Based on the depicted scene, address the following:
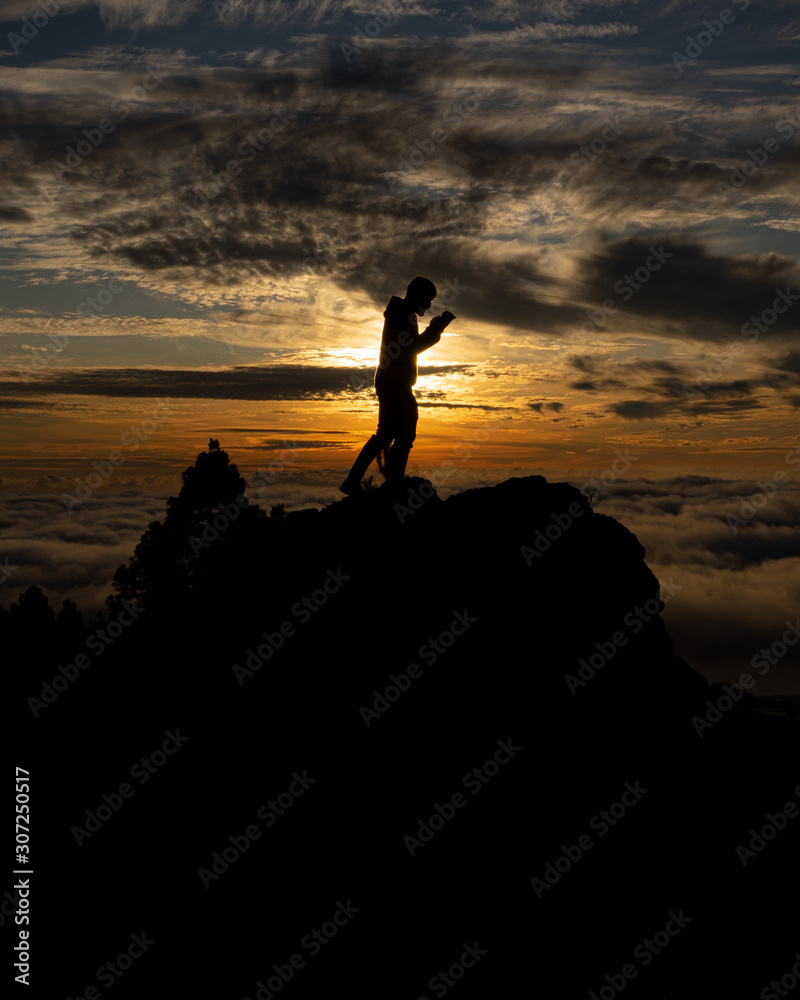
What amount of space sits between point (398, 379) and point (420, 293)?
144 centimetres

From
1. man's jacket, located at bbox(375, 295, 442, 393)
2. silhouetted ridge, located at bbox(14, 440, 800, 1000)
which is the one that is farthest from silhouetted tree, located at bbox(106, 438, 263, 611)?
man's jacket, located at bbox(375, 295, 442, 393)

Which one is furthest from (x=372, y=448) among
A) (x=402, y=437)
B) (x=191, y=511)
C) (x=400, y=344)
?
(x=191, y=511)

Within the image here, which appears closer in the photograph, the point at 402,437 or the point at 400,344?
the point at 400,344

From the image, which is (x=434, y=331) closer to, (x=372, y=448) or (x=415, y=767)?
(x=372, y=448)

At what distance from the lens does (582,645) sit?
12938 millimetres

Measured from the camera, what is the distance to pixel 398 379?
42.0 ft

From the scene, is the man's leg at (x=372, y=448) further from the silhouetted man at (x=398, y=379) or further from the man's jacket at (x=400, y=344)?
the man's jacket at (x=400, y=344)

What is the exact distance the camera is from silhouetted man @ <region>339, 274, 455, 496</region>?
12398 mm

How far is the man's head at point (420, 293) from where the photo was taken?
40.2 feet

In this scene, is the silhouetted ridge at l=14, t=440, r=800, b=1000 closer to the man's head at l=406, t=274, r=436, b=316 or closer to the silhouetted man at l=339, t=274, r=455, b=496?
the silhouetted man at l=339, t=274, r=455, b=496

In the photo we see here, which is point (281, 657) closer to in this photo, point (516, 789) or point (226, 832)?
point (226, 832)

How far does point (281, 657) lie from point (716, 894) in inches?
346

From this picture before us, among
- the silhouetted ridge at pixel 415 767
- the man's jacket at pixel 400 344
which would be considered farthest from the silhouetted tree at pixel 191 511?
the man's jacket at pixel 400 344

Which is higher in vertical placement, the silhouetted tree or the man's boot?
the man's boot
